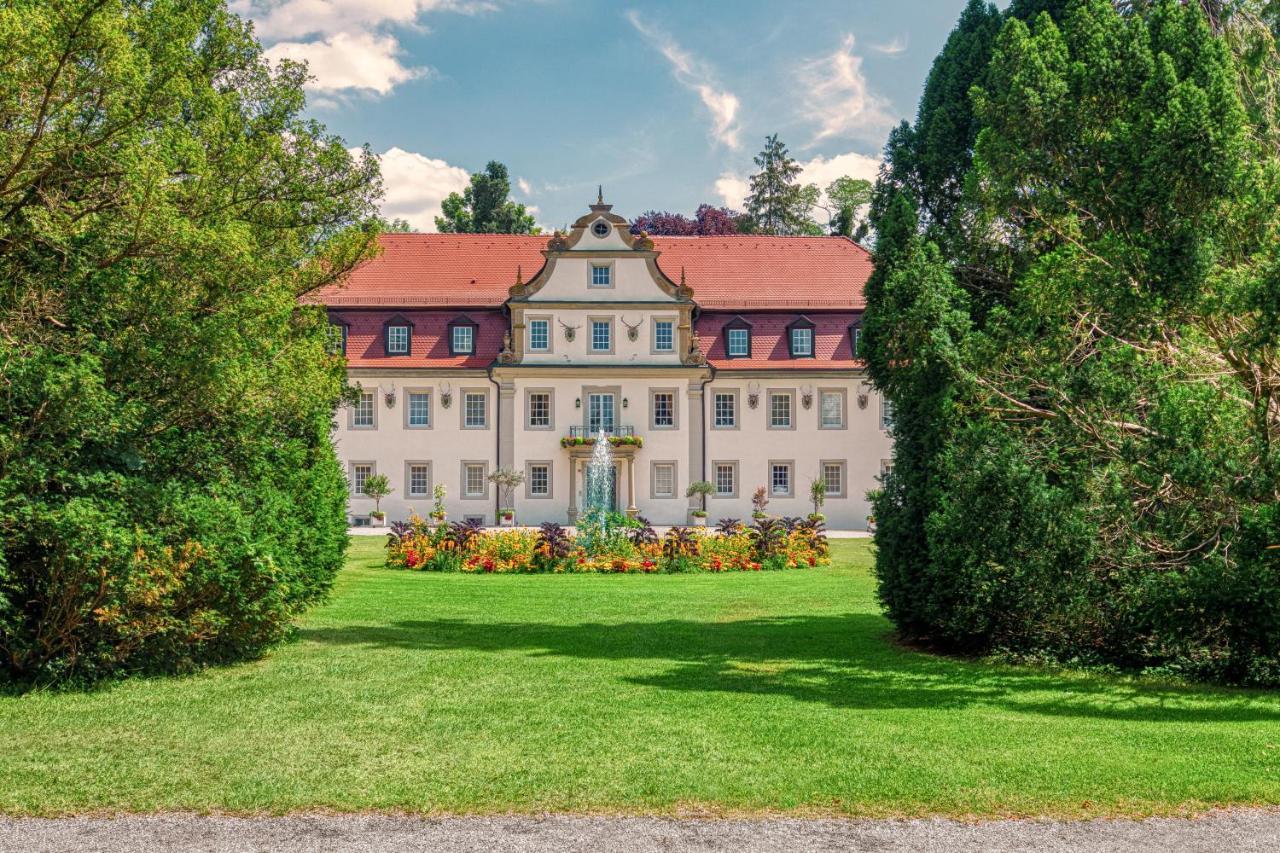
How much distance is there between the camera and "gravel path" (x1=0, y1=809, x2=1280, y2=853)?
517 cm

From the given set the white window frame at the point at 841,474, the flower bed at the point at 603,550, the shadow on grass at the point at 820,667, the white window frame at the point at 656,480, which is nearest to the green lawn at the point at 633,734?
the shadow on grass at the point at 820,667

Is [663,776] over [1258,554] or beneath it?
beneath

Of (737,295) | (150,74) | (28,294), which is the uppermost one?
(737,295)

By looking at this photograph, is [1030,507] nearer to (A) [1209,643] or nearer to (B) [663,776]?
(A) [1209,643]

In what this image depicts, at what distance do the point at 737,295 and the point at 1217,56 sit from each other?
28.9 m

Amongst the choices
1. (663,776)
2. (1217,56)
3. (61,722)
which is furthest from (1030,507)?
(61,722)

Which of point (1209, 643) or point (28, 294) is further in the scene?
point (1209, 643)

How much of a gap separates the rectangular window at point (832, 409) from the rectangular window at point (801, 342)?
1.51 m

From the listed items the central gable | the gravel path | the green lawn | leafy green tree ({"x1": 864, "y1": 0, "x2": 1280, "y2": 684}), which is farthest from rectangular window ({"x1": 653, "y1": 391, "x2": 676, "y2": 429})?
the gravel path

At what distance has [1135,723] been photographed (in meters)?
7.79

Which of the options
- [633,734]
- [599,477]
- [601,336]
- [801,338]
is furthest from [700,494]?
[633,734]

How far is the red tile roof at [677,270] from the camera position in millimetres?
37969

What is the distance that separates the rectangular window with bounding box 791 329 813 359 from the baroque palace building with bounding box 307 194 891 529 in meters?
0.05

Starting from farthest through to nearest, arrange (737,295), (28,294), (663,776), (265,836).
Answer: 1. (737,295)
2. (28,294)
3. (663,776)
4. (265,836)
